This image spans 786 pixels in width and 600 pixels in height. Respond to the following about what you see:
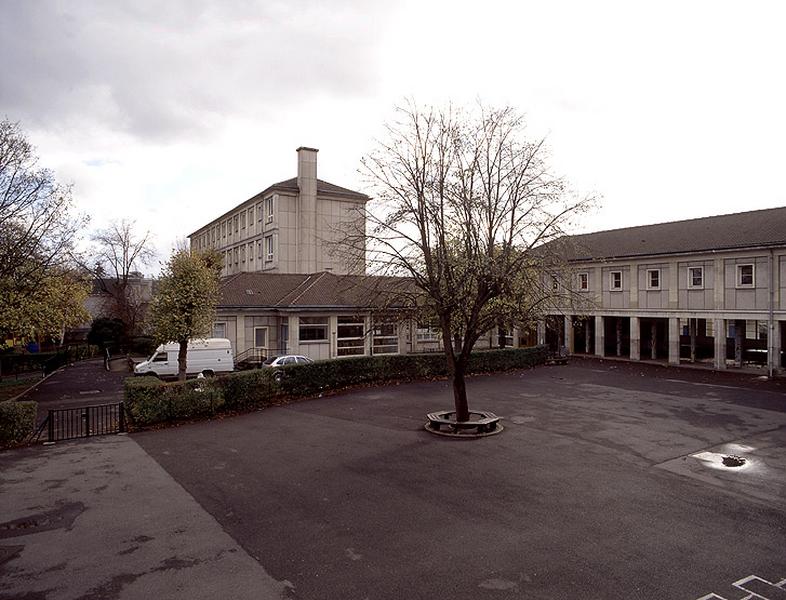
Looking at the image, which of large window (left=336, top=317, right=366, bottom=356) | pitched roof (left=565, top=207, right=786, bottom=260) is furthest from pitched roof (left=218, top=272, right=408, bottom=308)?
pitched roof (left=565, top=207, right=786, bottom=260)

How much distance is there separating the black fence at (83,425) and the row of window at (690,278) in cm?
3129

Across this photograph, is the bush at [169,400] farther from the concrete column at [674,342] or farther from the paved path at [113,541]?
the concrete column at [674,342]

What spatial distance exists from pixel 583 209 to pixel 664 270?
21351mm

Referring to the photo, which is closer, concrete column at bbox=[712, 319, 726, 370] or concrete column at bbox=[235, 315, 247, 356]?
concrete column at bbox=[712, 319, 726, 370]

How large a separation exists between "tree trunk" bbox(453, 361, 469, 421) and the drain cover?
259 inches

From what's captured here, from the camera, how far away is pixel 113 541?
852cm

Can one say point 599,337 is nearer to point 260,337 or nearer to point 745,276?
point 745,276

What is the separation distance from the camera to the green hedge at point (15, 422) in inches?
613

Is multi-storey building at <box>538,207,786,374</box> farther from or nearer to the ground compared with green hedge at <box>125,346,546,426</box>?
farther from the ground

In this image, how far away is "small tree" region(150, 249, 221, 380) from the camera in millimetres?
25328

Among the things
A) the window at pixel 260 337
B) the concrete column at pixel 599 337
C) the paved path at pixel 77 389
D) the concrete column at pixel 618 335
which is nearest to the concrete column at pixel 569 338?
the concrete column at pixel 599 337

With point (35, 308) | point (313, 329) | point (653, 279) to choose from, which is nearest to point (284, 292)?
point (313, 329)

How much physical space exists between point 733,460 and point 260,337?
26.6 m

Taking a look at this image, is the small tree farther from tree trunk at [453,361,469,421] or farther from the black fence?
tree trunk at [453,361,469,421]
